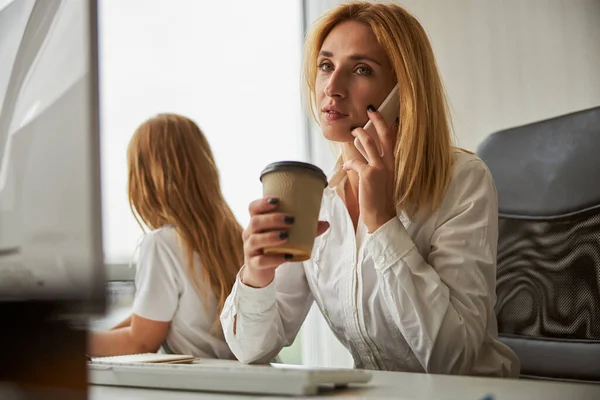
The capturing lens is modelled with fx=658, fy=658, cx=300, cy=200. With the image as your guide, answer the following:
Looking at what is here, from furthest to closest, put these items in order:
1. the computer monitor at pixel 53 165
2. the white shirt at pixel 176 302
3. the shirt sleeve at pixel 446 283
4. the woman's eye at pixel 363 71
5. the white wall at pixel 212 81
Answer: the white wall at pixel 212 81 → the white shirt at pixel 176 302 → the woman's eye at pixel 363 71 → the shirt sleeve at pixel 446 283 → the computer monitor at pixel 53 165

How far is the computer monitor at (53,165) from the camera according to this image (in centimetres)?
36

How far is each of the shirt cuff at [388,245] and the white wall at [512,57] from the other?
1259mm

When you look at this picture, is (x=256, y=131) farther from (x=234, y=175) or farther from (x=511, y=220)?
(x=511, y=220)

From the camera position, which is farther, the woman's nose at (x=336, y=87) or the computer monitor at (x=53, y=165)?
the woman's nose at (x=336, y=87)

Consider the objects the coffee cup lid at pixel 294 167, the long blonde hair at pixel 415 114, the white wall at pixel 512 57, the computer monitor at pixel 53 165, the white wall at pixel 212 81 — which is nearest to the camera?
the computer monitor at pixel 53 165

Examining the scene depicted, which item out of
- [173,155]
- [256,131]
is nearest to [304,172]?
[173,155]

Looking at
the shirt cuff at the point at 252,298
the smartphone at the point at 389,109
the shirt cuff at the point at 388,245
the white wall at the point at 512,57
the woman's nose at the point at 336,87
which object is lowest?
the shirt cuff at the point at 252,298

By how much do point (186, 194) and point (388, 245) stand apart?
880 mm

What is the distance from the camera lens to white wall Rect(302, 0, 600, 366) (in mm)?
2393

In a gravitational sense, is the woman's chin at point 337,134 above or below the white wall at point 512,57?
below

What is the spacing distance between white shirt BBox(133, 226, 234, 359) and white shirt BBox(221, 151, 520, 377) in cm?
41

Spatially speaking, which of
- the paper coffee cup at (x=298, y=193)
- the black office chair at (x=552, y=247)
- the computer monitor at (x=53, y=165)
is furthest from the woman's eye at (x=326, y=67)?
the computer monitor at (x=53, y=165)

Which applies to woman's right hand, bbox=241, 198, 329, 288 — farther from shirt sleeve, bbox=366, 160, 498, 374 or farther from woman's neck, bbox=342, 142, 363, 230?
woman's neck, bbox=342, 142, 363, 230

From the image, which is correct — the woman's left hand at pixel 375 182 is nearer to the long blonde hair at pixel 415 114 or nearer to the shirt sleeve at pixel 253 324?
the long blonde hair at pixel 415 114
